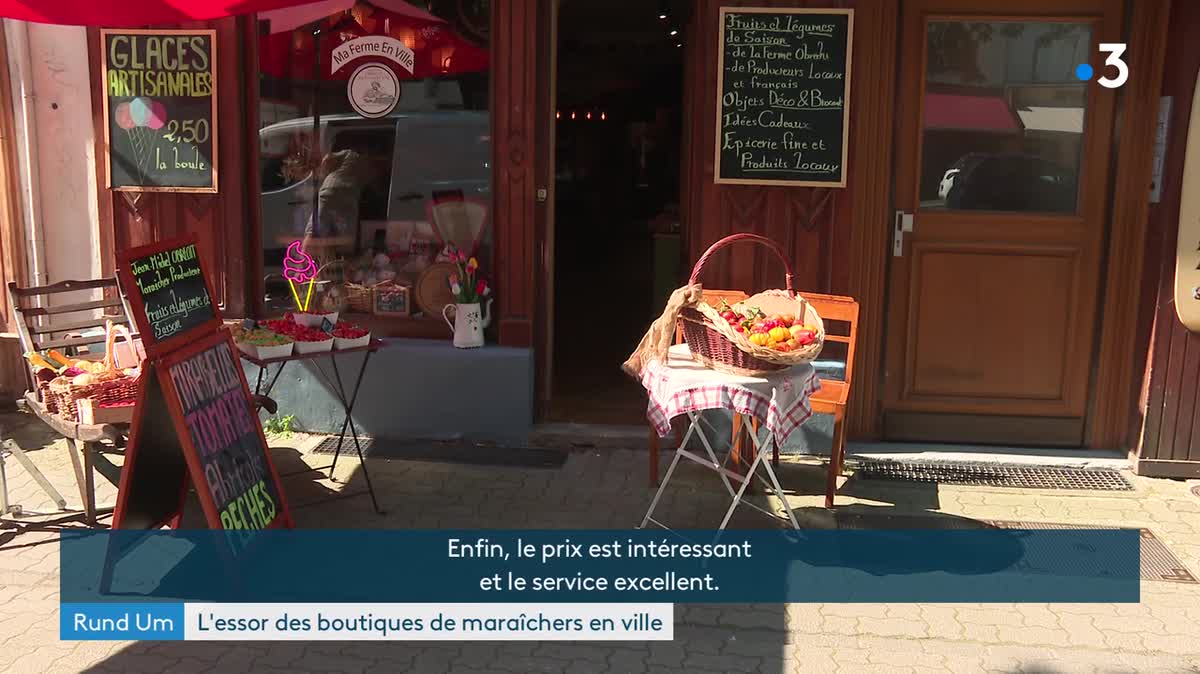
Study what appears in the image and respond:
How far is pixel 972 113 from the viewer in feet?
19.1

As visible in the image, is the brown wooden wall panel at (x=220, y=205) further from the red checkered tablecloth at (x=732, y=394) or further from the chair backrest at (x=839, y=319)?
the chair backrest at (x=839, y=319)

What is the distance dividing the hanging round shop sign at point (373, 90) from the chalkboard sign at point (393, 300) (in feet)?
3.41

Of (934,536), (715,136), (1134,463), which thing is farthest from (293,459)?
(1134,463)

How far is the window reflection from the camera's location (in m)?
5.75

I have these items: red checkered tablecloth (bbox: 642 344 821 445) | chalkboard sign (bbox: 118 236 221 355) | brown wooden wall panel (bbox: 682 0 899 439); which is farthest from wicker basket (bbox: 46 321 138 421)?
brown wooden wall panel (bbox: 682 0 899 439)

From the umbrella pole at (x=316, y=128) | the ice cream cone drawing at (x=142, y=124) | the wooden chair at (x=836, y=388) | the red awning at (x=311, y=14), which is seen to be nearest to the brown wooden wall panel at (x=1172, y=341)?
the wooden chair at (x=836, y=388)

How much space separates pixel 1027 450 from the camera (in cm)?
601

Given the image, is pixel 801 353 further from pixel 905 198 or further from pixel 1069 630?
pixel 905 198

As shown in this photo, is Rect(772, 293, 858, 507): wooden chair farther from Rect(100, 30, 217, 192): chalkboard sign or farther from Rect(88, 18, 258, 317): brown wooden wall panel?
Rect(100, 30, 217, 192): chalkboard sign

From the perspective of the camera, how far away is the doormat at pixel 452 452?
5.87m

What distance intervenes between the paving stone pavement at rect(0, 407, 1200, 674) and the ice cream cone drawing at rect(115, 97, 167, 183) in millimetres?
2018

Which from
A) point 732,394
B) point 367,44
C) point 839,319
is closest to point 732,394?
point 732,394

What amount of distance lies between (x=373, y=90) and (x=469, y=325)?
154 centimetres

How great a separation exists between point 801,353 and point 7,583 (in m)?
3.39
